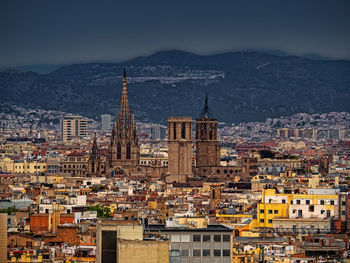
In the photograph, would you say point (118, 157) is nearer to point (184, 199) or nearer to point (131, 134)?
point (131, 134)

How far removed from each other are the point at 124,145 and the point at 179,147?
633 inches

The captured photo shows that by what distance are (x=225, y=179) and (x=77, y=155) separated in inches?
→ 1389

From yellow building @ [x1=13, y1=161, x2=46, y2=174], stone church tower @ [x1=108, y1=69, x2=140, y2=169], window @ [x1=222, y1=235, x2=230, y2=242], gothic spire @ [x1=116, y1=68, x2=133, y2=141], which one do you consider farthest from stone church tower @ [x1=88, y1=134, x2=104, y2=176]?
window @ [x1=222, y1=235, x2=230, y2=242]

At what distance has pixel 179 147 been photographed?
175500 millimetres

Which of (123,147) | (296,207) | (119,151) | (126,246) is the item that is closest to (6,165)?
(119,151)

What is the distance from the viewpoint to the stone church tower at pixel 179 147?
17212 centimetres

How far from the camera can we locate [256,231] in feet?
209

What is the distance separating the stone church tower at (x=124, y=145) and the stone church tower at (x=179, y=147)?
41.6ft

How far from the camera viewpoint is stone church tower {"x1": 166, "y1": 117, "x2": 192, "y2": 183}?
172 meters

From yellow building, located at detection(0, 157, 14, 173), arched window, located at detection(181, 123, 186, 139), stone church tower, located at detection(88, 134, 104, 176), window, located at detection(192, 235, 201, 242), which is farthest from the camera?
yellow building, located at detection(0, 157, 14, 173)

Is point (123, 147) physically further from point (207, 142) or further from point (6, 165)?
point (6, 165)

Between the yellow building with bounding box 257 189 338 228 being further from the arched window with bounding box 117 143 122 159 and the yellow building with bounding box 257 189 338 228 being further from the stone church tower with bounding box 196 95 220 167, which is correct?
the arched window with bounding box 117 143 122 159

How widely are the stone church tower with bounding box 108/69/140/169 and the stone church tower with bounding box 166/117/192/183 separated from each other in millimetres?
12688

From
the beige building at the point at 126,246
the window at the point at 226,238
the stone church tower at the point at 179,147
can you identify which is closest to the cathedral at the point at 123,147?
the stone church tower at the point at 179,147
